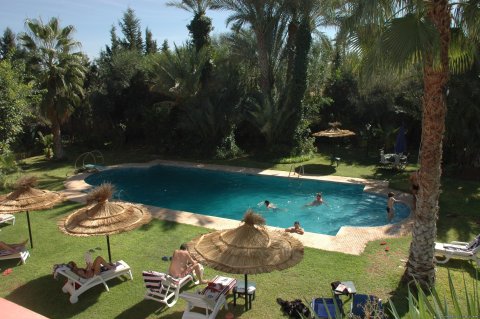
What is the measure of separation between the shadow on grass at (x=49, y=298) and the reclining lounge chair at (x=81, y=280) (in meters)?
0.18

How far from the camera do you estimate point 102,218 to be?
878cm

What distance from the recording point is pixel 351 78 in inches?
1098

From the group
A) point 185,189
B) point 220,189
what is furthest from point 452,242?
point 185,189

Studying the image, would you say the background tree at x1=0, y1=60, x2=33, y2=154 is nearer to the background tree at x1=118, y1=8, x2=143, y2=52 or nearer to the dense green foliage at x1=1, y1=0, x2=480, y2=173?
the dense green foliage at x1=1, y1=0, x2=480, y2=173

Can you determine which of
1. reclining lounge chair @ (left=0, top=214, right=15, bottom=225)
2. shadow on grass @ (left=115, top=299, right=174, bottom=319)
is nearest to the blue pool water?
reclining lounge chair @ (left=0, top=214, right=15, bottom=225)

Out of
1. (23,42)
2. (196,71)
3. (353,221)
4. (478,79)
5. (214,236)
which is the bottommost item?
(353,221)

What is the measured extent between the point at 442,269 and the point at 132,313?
24.1 ft

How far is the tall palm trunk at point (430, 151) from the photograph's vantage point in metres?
7.48

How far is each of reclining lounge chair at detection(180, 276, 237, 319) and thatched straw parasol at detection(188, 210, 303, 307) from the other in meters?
0.56

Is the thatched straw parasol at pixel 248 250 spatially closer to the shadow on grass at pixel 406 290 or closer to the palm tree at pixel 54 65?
the shadow on grass at pixel 406 290

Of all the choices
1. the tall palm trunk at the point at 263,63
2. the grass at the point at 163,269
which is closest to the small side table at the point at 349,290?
A: the grass at the point at 163,269

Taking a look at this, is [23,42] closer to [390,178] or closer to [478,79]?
[390,178]

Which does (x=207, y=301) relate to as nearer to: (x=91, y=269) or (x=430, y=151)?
(x=91, y=269)

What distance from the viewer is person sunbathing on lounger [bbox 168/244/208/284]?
28.3 feet
